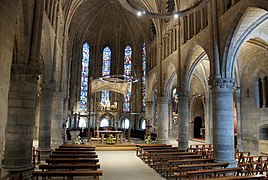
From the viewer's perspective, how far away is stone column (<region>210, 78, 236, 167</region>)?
11.1 m

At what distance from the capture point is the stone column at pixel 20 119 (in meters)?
8.40

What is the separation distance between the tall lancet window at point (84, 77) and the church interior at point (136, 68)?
0.14m

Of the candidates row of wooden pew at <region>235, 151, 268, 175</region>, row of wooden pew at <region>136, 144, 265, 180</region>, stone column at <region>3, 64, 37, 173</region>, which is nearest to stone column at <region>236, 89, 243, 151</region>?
row of wooden pew at <region>136, 144, 265, 180</region>

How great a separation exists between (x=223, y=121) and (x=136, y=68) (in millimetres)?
21693

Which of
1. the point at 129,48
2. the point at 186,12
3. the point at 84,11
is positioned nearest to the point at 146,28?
the point at 129,48

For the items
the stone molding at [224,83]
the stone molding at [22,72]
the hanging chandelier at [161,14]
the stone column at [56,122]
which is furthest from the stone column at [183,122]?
the stone molding at [22,72]

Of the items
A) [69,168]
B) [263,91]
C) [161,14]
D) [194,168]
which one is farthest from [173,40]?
[69,168]

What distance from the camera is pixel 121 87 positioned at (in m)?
23.0

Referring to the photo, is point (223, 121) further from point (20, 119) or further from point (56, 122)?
point (56, 122)

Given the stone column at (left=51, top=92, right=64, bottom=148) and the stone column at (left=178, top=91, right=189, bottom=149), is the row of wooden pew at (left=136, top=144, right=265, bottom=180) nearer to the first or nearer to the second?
the stone column at (left=178, top=91, right=189, bottom=149)

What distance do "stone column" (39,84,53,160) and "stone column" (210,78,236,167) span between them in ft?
32.6

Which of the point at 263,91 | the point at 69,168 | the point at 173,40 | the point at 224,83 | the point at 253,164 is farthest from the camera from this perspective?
the point at 173,40

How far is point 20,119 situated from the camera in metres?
8.56

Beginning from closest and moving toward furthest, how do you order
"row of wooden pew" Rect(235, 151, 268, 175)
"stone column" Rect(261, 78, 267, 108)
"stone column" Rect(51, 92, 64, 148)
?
1. "row of wooden pew" Rect(235, 151, 268, 175)
2. "stone column" Rect(261, 78, 267, 108)
3. "stone column" Rect(51, 92, 64, 148)
